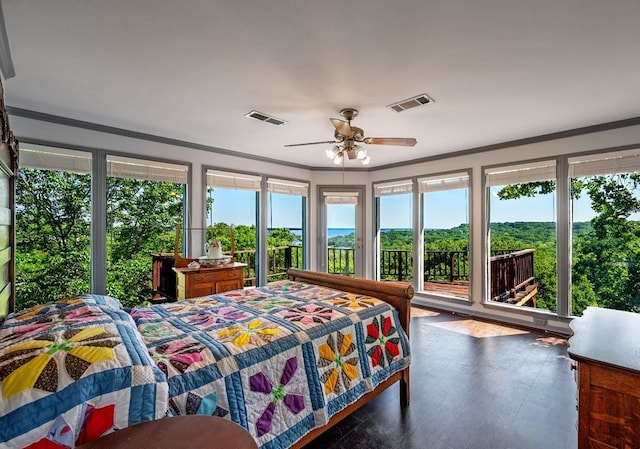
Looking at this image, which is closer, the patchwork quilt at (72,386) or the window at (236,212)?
the patchwork quilt at (72,386)

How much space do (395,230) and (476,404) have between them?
3.65 m

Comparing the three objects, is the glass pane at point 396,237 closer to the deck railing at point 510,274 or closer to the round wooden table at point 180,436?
the deck railing at point 510,274

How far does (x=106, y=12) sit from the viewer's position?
165 centimetres

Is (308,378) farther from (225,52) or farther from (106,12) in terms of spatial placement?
(106,12)

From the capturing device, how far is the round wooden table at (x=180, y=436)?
0.88 metres

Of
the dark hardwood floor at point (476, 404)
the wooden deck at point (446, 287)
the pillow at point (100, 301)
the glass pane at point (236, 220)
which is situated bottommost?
the dark hardwood floor at point (476, 404)

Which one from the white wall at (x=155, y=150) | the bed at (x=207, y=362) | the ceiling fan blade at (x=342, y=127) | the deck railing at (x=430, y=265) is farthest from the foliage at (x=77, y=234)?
the ceiling fan blade at (x=342, y=127)

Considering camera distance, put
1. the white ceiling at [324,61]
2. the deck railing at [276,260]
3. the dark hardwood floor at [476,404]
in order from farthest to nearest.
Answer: the deck railing at [276,260], the dark hardwood floor at [476,404], the white ceiling at [324,61]

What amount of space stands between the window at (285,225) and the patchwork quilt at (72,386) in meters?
4.01

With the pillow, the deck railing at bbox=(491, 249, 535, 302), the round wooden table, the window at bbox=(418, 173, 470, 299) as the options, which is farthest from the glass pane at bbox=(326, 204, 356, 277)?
the round wooden table

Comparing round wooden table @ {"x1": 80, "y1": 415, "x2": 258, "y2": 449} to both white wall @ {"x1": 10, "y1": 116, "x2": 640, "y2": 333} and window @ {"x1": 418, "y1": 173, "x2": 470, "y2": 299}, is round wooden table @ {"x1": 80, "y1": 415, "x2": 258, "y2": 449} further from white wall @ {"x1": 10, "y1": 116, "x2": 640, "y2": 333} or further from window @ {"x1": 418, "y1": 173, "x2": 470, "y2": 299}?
window @ {"x1": 418, "y1": 173, "x2": 470, "y2": 299}

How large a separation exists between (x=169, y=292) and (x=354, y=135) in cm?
315

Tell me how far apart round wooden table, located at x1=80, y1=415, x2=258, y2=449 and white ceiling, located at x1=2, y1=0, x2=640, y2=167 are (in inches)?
76.6

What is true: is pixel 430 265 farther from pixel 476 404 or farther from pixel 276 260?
pixel 476 404
